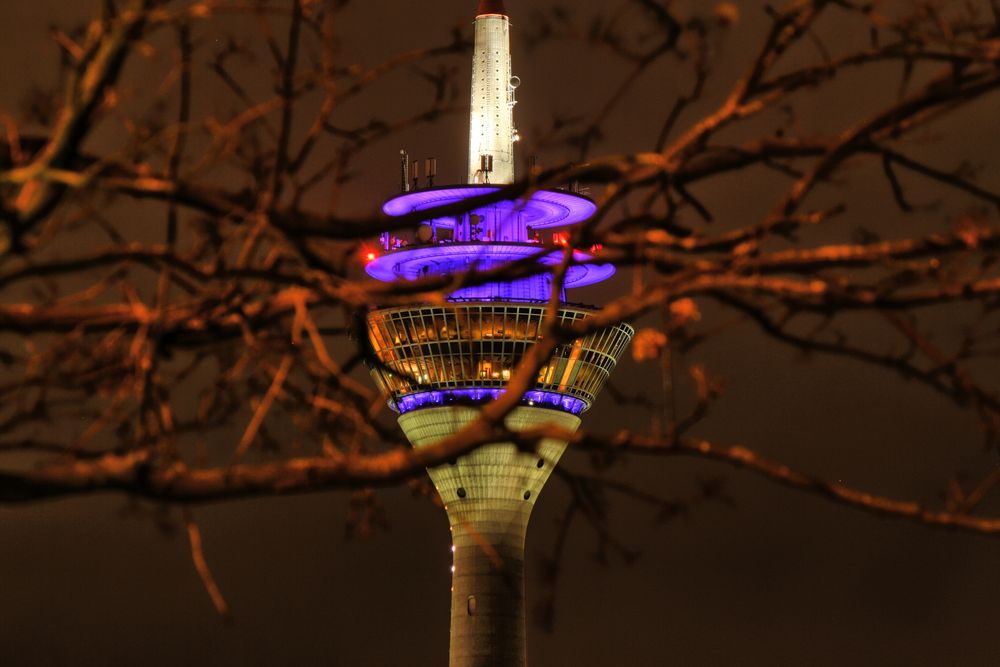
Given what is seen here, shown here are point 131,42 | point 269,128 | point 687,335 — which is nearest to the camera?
point 131,42

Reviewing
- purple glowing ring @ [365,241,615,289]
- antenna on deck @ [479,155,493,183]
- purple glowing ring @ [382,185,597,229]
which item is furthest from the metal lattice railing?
purple glowing ring @ [382,185,597,229]

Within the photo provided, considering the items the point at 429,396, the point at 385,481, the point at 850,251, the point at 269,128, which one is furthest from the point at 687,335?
the point at 429,396

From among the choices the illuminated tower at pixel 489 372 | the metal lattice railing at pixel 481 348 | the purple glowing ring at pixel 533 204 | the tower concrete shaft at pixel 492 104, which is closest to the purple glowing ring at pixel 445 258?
the illuminated tower at pixel 489 372

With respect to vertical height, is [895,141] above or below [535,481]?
below

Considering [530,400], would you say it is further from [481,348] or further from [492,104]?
[492,104]

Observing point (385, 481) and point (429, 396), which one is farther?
point (429, 396)

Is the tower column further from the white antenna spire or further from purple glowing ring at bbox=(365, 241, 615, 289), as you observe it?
the white antenna spire

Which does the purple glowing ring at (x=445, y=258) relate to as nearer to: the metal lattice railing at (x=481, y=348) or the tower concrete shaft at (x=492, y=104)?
the metal lattice railing at (x=481, y=348)

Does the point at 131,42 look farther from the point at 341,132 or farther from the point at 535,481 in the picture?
the point at 535,481
